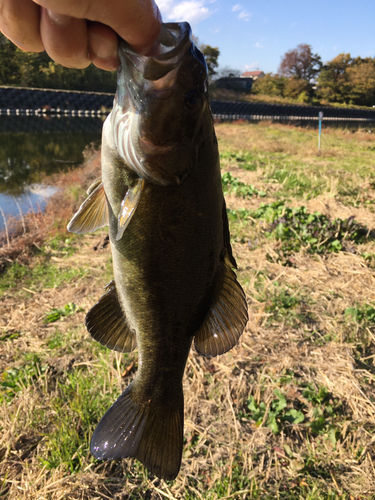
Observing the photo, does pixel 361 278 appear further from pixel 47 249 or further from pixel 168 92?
pixel 47 249

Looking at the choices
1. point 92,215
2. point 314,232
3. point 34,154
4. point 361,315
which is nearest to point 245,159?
point 314,232

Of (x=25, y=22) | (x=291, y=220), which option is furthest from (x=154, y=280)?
(x=291, y=220)

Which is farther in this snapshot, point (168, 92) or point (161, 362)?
point (161, 362)

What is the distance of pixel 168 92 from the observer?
4.60 ft

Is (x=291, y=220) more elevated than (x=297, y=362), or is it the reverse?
(x=291, y=220)

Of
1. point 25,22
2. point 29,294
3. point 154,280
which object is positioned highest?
point 25,22

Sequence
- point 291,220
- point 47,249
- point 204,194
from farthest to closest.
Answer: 1. point 47,249
2. point 291,220
3. point 204,194

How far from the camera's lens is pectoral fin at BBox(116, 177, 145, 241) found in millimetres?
1518

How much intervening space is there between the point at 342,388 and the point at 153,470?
8.26ft

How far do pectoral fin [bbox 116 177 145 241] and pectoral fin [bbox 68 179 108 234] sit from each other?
1.12 feet

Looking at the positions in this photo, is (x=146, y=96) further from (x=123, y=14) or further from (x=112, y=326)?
(x=112, y=326)

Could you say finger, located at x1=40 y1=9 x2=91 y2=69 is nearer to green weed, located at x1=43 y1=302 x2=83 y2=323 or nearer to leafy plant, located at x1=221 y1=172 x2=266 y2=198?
green weed, located at x1=43 y1=302 x2=83 y2=323

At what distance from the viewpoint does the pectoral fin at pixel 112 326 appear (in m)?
1.94

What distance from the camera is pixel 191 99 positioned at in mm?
1447
